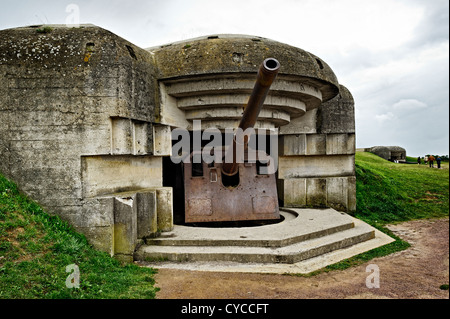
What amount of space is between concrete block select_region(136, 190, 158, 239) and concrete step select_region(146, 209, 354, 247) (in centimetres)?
16

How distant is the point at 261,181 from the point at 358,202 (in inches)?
146

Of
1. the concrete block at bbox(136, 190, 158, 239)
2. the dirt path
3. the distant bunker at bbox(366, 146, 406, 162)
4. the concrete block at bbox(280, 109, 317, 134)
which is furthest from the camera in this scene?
the distant bunker at bbox(366, 146, 406, 162)

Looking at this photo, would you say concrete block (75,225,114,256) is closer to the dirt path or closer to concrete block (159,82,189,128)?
the dirt path

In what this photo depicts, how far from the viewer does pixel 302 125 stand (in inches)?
343

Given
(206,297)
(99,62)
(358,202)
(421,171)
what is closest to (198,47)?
(99,62)

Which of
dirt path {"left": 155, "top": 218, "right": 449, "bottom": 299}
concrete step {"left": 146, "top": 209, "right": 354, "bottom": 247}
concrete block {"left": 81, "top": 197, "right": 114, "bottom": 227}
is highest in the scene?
concrete block {"left": 81, "top": 197, "right": 114, "bottom": 227}

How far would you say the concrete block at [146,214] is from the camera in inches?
214

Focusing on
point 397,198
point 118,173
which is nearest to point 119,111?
point 118,173

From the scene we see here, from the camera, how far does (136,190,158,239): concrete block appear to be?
5.44 metres

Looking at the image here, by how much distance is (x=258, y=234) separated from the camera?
219 inches

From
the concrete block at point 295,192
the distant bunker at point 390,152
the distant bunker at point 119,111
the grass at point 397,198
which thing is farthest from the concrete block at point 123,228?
the distant bunker at point 390,152

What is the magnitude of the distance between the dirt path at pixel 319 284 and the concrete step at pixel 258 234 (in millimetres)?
820

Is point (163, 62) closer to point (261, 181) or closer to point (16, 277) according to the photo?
→ point (261, 181)

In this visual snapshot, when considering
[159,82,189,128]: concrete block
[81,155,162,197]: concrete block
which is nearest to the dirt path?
[81,155,162,197]: concrete block
